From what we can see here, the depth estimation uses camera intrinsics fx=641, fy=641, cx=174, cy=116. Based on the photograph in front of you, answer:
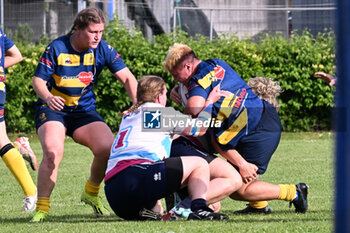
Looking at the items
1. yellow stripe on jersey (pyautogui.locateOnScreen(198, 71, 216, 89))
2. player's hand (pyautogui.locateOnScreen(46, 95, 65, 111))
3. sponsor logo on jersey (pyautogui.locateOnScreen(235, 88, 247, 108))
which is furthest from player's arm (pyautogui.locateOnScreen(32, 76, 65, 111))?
sponsor logo on jersey (pyautogui.locateOnScreen(235, 88, 247, 108))

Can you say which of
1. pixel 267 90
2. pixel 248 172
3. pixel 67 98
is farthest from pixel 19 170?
pixel 267 90

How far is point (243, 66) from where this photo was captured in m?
15.0

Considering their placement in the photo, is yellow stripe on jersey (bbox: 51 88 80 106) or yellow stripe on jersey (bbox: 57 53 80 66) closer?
yellow stripe on jersey (bbox: 57 53 80 66)

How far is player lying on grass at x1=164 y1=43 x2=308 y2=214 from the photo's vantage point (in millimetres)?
5445

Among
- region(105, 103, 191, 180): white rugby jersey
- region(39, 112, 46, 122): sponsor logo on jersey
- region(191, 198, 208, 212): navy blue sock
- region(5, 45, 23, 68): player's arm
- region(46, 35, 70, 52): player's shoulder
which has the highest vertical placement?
region(46, 35, 70, 52): player's shoulder

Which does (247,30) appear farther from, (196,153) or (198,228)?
(198,228)

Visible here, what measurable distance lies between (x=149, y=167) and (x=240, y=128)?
1168mm

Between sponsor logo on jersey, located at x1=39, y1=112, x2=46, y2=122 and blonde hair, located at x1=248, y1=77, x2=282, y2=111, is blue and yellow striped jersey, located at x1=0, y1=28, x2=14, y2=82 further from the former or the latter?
blonde hair, located at x1=248, y1=77, x2=282, y2=111

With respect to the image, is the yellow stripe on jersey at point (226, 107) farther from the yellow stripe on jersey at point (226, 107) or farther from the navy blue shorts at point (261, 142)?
the navy blue shorts at point (261, 142)

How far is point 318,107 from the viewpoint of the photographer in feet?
50.7

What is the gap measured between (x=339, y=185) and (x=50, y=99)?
12.5 ft

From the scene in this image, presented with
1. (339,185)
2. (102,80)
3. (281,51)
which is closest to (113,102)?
(102,80)

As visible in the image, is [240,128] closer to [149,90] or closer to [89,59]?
[149,90]

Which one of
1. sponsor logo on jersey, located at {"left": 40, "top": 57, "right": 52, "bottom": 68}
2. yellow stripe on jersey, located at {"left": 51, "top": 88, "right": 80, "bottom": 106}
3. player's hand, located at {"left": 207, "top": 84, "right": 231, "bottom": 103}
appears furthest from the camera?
yellow stripe on jersey, located at {"left": 51, "top": 88, "right": 80, "bottom": 106}
